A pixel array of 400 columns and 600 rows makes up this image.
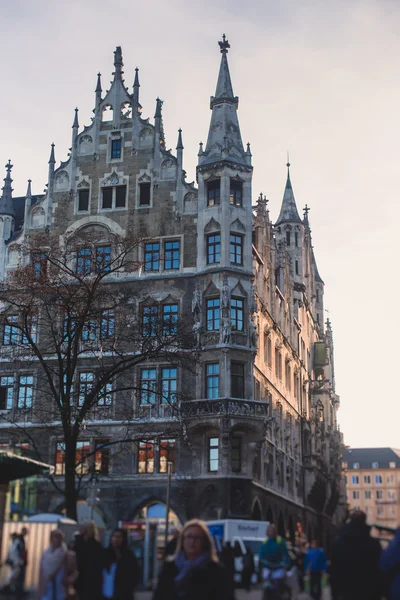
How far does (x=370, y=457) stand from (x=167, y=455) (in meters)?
106

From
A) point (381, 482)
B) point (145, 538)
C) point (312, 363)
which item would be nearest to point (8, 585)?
point (145, 538)

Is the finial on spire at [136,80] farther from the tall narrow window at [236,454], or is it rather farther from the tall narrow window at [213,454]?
the tall narrow window at [236,454]

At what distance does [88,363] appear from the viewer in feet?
161

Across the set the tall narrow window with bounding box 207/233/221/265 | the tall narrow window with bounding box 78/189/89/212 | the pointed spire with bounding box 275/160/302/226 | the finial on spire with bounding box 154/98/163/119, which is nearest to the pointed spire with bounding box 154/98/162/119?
the finial on spire with bounding box 154/98/163/119

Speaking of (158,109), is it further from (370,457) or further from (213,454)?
Answer: (370,457)

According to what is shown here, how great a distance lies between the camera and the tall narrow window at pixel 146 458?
46469 millimetres

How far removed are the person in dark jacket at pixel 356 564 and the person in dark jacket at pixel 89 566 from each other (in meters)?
4.39

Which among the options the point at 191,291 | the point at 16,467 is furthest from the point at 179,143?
the point at 16,467

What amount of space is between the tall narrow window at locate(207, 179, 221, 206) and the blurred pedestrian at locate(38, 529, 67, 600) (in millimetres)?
36953

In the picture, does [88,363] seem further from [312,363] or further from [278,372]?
[312,363]

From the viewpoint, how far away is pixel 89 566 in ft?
49.9

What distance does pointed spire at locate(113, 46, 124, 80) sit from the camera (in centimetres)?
5481

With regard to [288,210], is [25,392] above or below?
below

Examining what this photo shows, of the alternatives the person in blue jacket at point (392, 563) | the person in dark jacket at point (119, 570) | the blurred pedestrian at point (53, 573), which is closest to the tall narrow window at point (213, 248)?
the person in dark jacket at point (119, 570)
